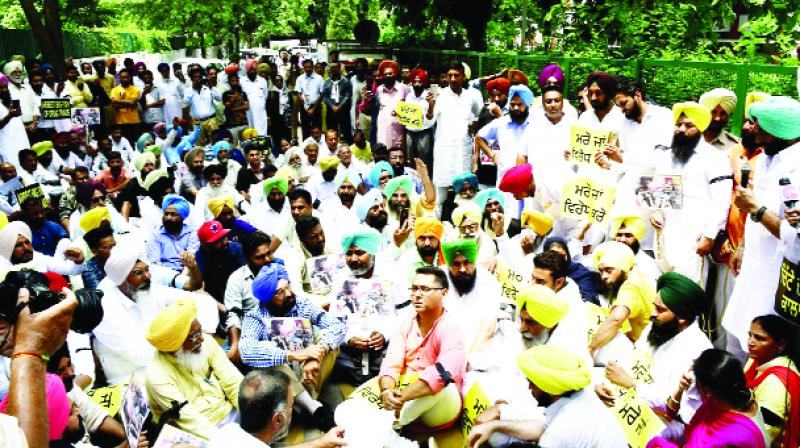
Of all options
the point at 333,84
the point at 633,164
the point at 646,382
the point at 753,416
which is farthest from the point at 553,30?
the point at 753,416

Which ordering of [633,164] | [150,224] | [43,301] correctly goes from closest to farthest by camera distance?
1. [43,301]
2. [633,164]
3. [150,224]

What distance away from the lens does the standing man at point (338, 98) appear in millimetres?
13344

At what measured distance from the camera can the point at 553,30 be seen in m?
11.0

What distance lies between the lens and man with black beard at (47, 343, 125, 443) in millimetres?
3904

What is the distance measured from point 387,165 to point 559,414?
5.09m

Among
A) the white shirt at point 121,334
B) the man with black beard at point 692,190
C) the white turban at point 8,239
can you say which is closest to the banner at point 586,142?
the man with black beard at point 692,190

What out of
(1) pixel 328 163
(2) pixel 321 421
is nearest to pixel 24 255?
(2) pixel 321 421

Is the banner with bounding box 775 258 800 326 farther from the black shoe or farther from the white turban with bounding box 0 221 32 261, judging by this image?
the white turban with bounding box 0 221 32 261

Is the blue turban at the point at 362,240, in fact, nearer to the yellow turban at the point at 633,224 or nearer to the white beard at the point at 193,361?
the white beard at the point at 193,361

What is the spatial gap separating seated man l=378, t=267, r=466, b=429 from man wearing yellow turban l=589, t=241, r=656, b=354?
93cm

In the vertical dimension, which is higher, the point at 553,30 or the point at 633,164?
the point at 553,30

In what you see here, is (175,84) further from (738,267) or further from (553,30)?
(738,267)

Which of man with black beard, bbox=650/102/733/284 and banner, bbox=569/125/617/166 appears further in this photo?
banner, bbox=569/125/617/166

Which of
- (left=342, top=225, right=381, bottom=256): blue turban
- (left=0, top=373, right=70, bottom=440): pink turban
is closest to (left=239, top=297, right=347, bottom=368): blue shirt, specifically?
(left=342, top=225, right=381, bottom=256): blue turban
